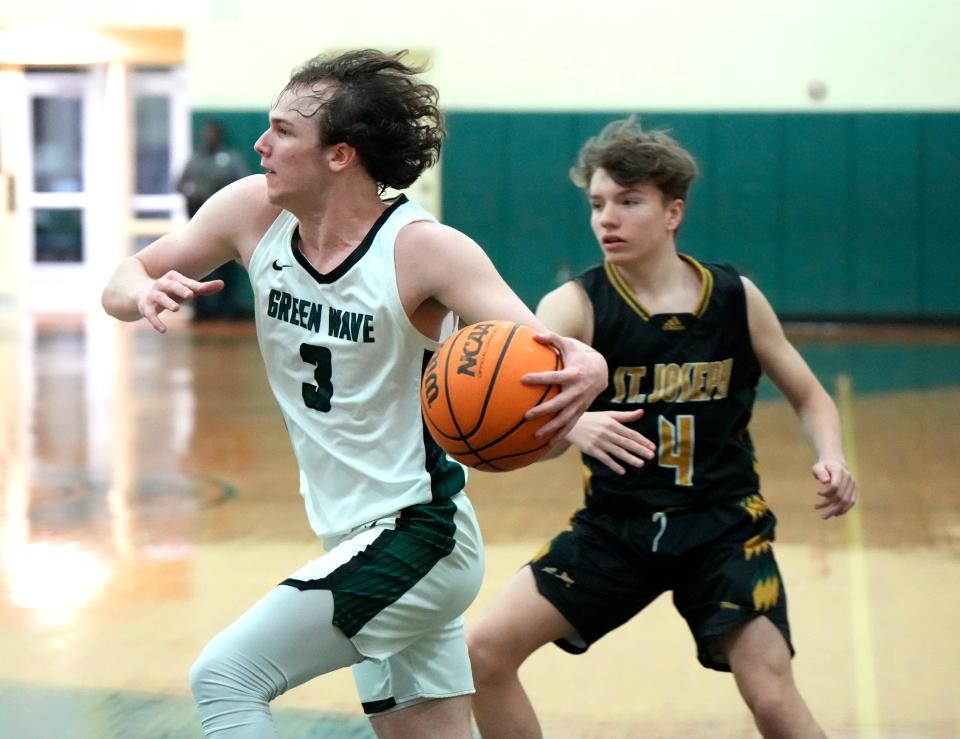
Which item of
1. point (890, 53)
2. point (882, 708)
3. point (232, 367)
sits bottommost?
point (232, 367)

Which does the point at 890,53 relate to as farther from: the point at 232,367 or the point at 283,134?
the point at 283,134

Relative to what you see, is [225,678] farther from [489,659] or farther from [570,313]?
[570,313]

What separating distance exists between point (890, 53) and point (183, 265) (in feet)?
49.1

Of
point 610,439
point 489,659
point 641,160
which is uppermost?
point 641,160

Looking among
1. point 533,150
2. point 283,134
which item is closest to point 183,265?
point 283,134

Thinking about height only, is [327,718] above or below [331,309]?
below

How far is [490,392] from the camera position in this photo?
2.57 m

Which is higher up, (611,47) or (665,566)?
(611,47)

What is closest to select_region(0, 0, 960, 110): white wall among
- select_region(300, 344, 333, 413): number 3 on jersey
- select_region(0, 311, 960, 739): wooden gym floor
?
select_region(0, 311, 960, 739): wooden gym floor

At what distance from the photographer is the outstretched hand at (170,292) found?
8.96 ft

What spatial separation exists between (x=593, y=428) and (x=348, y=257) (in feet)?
2.20

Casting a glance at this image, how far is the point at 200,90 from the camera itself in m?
17.8

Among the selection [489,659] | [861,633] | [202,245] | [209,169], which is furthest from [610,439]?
[209,169]

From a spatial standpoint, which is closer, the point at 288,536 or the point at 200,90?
the point at 288,536
